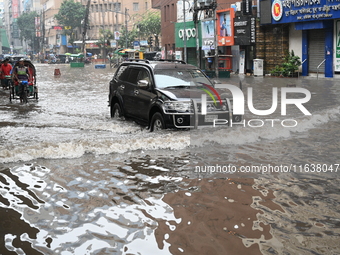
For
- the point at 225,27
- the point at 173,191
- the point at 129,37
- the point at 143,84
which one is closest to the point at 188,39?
the point at 225,27

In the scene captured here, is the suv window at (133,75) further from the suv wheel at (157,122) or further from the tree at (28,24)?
the tree at (28,24)

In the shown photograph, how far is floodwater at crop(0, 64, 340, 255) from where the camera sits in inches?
205

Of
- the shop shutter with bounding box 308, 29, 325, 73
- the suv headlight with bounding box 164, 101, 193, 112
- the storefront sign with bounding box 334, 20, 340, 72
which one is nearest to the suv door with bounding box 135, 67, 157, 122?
the suv headlight with bounding box 164, 101, 193, 112

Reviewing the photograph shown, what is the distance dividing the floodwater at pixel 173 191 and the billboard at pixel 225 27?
30364 millimetres

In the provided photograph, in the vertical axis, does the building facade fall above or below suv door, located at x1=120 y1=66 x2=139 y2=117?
above

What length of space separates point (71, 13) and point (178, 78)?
381 feet

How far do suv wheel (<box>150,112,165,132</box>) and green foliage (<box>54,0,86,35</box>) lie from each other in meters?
116

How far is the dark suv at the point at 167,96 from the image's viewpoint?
37.1 feet

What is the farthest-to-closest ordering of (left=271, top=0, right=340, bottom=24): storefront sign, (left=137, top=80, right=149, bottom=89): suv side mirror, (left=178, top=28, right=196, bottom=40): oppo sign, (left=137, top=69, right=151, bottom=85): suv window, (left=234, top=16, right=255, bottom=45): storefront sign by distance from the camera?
(left=178, top=28, right=196, bottom=40): oppo sign, (left=234, top=16, right=255, bottom=45): storefront sign, (left=271, top=0, right=340, bottom=24): storefront sign, (left=137, top=69, right=151, bottom=85): suv window, (left=137, top=80, right=149, bottom=89): suv side mirror

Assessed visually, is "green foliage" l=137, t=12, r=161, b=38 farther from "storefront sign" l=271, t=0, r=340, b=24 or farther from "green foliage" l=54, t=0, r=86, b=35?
"storefront sign" l=271, t=0, r=340, b=24

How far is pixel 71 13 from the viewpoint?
123438 mm

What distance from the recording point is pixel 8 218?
6.02m

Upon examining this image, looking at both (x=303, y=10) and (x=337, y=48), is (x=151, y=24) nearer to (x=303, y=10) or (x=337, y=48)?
(x=303, y=10)

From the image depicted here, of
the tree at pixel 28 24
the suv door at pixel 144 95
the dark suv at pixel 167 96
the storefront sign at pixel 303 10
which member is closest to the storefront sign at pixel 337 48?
the storefront sign at pixel 303 10
